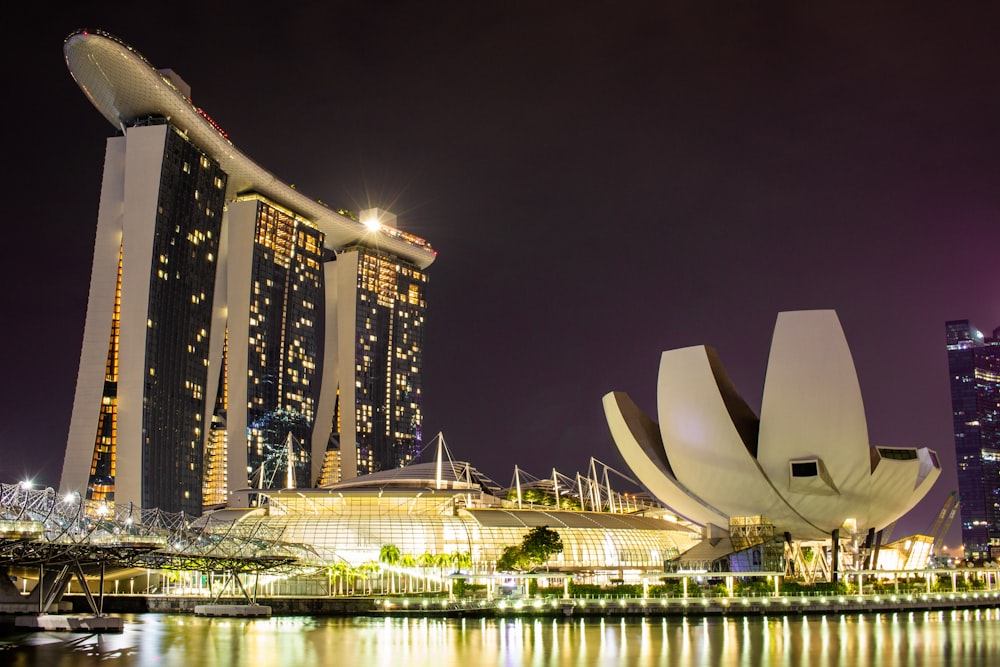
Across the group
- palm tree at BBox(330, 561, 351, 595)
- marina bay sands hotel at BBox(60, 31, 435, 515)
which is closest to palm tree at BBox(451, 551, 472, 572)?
palm tree at BBox(330, 561, 351, 595)

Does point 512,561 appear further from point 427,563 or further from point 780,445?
point 780,445

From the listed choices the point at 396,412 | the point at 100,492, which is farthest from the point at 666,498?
the point at 396,412

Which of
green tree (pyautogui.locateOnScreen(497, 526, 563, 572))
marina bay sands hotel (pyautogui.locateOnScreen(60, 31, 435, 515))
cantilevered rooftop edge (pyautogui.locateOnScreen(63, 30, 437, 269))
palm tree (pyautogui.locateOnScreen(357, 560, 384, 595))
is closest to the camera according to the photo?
palm tree (pyautogui.locateOnScreen(357, 560, 384, 595))

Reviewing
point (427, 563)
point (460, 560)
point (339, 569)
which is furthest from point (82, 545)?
point (460, 560)

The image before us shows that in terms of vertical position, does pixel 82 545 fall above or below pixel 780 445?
below

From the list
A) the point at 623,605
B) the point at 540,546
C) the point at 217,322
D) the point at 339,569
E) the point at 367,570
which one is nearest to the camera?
the point at 623,605

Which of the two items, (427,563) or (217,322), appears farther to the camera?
(217,322)

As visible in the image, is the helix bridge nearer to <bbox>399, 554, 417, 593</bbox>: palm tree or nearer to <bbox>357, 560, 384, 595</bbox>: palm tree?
<bbox>357, 560, 384, 595</bbox>: palm tree

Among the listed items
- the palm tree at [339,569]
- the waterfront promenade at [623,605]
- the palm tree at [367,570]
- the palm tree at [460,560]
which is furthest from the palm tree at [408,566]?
the waterfront promenade at [623,605]
